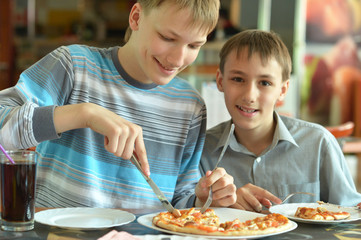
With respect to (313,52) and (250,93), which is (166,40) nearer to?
(250,93)

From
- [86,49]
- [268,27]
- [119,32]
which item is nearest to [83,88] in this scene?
[86,49]

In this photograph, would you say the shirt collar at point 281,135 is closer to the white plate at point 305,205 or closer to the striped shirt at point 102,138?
the striped shirt at point 102,138

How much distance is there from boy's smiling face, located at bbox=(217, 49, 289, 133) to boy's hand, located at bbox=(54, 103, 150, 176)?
0.64 metres

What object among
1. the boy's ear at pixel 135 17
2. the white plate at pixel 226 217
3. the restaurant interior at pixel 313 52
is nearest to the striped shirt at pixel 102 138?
the boy's ear at pixel 135 17

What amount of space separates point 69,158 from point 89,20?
622cm

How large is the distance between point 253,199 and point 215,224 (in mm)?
292

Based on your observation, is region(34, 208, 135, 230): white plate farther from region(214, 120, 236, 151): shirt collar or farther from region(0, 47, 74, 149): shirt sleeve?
region(214, 120, 236, 151): shirt collar

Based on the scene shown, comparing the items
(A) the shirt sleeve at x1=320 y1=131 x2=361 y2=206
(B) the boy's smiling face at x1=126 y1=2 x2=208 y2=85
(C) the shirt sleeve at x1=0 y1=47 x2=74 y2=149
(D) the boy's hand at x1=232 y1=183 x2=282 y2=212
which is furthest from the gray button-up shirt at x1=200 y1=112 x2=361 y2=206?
(C) the shirt sleeve at x1=0 y1=47 x2=74 y2=149

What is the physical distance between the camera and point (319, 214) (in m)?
1.13

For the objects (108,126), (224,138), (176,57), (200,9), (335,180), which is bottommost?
(335,180)

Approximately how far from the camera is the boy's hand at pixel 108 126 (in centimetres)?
105

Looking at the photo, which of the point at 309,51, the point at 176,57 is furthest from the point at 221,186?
the point at 309,51

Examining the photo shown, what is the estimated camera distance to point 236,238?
0.96 meters

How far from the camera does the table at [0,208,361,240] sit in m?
0.96
